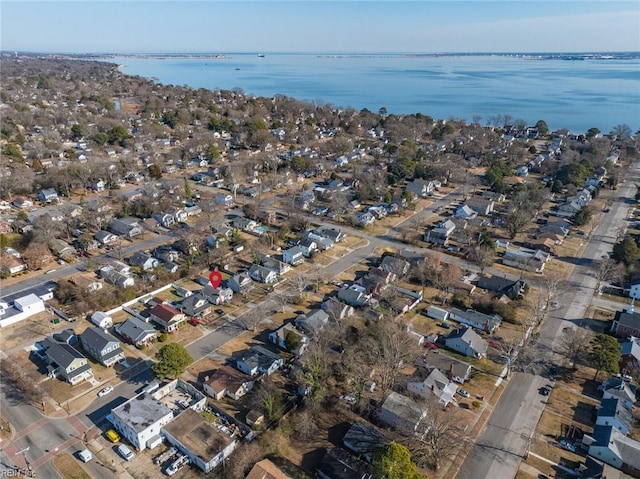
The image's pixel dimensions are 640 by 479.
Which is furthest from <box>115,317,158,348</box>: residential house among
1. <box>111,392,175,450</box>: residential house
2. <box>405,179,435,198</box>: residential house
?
<box>405,179,435,198</box>: residential house

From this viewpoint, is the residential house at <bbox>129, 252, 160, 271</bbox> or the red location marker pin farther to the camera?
the residential house at <bbox>129, 252, 160, 271</bbox>

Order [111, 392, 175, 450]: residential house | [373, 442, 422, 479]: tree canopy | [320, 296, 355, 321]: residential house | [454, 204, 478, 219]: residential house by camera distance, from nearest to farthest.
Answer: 1. [373, 442, 422, 479]: tree canopy
2. [111, 392, 175, 450]: residential house
3. [320, 296, 355, 321]: residential house
4. [454, 204, 478, 219]: residential house

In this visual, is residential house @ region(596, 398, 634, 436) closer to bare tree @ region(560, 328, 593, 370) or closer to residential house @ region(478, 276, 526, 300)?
bare tree @ region(560, 328, 593, 370)

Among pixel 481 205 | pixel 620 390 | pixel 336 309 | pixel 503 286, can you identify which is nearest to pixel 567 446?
pixel 620 390

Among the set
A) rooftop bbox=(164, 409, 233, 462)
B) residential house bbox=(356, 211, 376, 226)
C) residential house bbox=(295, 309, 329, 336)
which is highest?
residential house bbox=(356, 211, 376, 226)

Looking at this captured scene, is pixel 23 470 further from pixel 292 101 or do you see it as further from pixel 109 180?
pixel 292 101

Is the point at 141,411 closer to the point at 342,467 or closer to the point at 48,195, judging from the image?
the point at 342,467

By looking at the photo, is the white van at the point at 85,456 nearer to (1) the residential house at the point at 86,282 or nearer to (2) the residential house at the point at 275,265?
(1) the residential house at the point at 86,282

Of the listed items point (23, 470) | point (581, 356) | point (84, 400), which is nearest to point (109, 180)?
point (84, 400)

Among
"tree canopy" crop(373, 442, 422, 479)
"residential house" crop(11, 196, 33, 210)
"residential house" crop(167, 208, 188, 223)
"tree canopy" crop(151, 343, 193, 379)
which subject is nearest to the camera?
"tree canopy" crop(373, 442, 422, 479)
